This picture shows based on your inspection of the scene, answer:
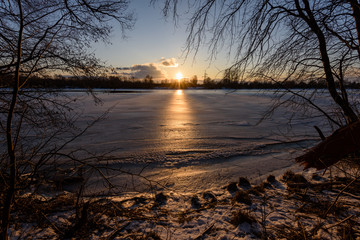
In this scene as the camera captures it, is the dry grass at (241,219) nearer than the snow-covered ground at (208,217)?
No

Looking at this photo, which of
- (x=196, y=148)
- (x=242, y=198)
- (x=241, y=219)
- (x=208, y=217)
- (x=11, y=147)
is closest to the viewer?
(x=11, y=147)

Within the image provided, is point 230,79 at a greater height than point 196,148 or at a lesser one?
greater

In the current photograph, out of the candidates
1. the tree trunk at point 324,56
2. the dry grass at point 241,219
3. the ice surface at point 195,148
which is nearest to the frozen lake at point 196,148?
the ice surface at point 195,148

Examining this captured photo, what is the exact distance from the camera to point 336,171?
367 centimetres

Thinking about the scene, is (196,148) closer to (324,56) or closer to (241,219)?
(241,219)

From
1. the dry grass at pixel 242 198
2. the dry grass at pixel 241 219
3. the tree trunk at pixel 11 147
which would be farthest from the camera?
the dry grass at pixel 242 198

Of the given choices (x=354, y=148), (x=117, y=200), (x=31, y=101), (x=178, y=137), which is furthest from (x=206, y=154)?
(x=31, y=101)

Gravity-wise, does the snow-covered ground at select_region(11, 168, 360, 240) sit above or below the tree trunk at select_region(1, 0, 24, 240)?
below

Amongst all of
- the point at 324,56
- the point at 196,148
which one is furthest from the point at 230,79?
the point at 196,148

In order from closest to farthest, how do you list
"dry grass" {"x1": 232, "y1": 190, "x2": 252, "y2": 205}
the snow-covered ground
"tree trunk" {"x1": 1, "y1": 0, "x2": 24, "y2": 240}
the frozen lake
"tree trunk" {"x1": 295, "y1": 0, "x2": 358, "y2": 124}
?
"tree trunk" {"x1": 1, "y1": 0, "x2": 24, "y2": 240} → the snow-covered ground → "tree trunk" {"x1": 295, "y1": 0, "x2": 358, "y2": 124} → "dry grass" {"x1": 232, "y1": 190, "x2": 252, "y2": 205} → the frozen lake

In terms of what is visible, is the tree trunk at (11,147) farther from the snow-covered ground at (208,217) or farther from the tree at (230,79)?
the tree at (230,79)

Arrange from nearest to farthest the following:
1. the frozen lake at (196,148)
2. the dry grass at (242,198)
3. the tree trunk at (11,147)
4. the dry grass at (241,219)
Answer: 1. the tree trunk at (11,147)
2. the dry grass at (241,219)
3. the dry grass at (242,198)
4. the frozen lake at (196,148)

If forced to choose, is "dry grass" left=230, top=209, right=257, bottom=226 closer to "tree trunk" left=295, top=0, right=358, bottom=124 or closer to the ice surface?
the ice surface

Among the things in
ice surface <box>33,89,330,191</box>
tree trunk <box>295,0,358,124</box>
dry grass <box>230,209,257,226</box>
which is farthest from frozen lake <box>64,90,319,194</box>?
dry grass <box>230,209,257,226</box>
